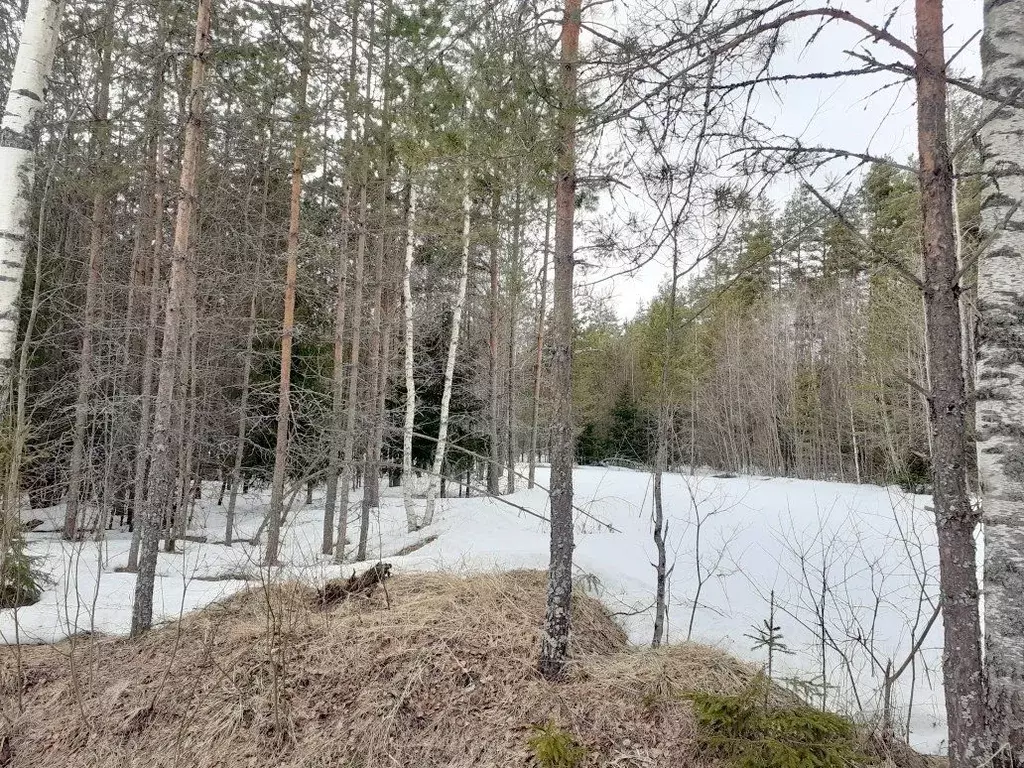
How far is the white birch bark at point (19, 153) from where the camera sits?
341 cm

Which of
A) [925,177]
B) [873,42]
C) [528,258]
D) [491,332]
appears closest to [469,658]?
[925,177]

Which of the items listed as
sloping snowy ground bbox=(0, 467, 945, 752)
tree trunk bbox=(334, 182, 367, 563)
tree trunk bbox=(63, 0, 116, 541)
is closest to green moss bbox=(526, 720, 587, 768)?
sloping snowy ground bbox=(0, 467, 945, 752)

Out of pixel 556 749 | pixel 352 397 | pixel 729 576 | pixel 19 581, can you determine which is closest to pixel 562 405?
pixel 556 749

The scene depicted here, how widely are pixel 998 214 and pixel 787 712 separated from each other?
2563 mm

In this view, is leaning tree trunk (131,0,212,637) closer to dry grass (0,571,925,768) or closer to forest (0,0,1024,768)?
forest (0,0,1024,768)

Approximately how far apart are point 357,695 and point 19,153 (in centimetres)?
394

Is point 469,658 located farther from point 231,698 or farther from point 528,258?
point 528,258

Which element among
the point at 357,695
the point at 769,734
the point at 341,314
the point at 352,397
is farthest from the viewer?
the point at 341,314

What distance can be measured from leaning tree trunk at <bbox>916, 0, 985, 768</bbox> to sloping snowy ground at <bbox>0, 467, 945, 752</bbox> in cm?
83

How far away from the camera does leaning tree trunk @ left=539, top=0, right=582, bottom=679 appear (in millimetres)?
3391

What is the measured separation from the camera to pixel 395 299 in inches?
511

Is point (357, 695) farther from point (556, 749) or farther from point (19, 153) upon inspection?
point (19, 153)

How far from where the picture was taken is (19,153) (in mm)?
3438

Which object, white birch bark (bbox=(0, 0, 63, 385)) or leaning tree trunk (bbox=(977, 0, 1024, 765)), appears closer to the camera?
leaning tree trunk (bbox=(977, 0, 1024, 765))
